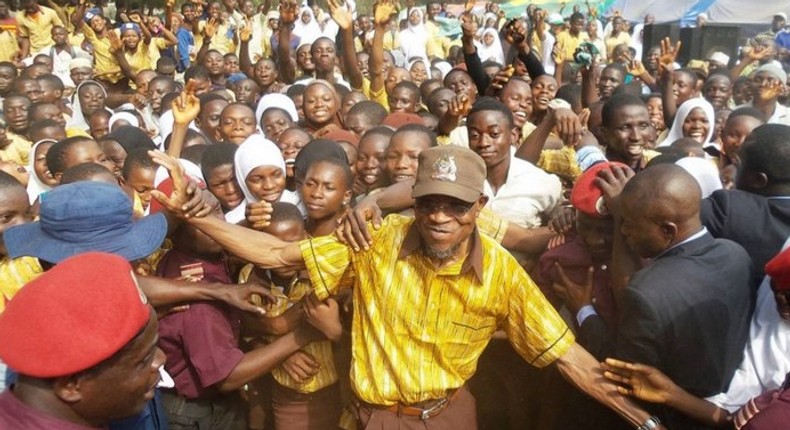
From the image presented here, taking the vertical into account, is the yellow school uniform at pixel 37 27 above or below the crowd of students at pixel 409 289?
above

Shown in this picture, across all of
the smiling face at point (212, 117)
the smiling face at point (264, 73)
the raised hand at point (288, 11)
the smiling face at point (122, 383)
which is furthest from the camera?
the smiling face at point (264, 73)

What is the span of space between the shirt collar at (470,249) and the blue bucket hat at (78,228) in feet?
3.14

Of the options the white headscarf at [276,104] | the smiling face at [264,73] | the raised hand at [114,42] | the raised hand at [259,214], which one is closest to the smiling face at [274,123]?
the white headscarf at [276,104]

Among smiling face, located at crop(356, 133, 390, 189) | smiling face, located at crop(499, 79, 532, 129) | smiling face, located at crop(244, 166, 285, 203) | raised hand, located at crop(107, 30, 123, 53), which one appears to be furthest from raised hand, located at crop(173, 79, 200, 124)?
raised hand, located at crop(107, 30, 123, 53)

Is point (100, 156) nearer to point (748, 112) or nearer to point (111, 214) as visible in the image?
point (111, 214)

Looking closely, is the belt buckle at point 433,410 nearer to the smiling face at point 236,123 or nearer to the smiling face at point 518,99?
the smiling face at point 518,99

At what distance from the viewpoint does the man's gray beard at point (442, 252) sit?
2.34 metres

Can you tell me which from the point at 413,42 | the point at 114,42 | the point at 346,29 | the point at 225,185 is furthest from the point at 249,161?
the point at 413,42

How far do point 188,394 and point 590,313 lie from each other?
5.63ft

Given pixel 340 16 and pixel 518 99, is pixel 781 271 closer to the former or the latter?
pixel 518 99

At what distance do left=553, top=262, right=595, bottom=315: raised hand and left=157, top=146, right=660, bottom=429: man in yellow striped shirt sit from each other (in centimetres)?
42

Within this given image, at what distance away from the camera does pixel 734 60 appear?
39.8ft

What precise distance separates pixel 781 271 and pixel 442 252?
Answer: 1.07m

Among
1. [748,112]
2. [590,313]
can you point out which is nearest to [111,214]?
[590,313]
